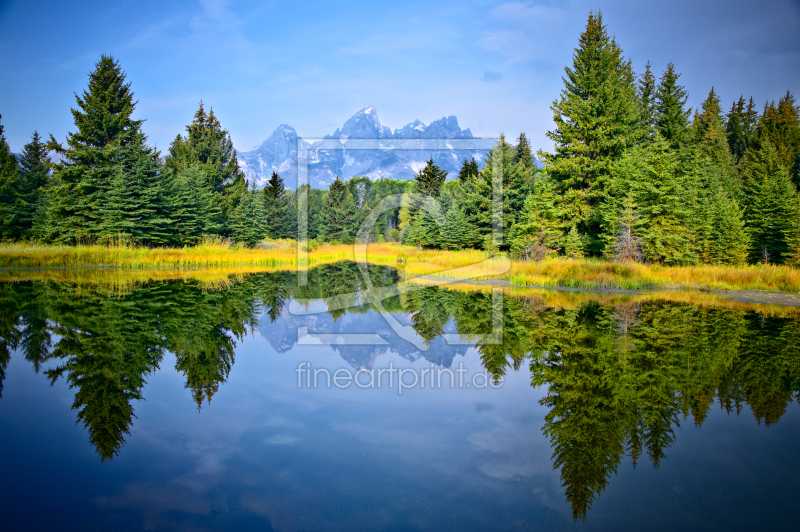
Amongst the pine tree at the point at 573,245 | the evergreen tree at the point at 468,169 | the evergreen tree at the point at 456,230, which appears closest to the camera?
the pine tree at the point at 573,245

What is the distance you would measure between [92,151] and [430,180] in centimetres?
3336

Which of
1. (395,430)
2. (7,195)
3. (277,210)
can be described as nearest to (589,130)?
(395,430)

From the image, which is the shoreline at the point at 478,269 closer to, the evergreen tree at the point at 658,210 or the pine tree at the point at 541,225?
the pine tree at the point at 541,225

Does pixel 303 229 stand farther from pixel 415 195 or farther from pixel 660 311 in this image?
pixel 660 311

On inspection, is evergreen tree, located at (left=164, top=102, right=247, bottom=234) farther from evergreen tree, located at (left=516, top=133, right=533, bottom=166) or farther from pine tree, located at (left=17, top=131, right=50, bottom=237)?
evergreen tree, located at (left=516, top=133, right=533, bottom=166)

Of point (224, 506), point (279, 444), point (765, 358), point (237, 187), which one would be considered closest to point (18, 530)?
point (224, 506)

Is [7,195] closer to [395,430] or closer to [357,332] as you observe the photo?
[357,332]

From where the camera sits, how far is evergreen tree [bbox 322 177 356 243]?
6588 centimetres

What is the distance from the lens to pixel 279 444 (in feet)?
13.7

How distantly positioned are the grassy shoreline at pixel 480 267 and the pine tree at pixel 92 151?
325cm

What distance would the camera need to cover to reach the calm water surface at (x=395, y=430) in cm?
315

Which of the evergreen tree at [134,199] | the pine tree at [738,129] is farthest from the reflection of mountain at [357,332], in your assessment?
the pine tree at [738,129]

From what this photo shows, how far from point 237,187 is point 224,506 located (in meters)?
49.1

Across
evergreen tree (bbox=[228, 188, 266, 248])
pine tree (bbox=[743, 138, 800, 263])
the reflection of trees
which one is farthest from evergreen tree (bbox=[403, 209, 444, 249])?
the reflection of trees
